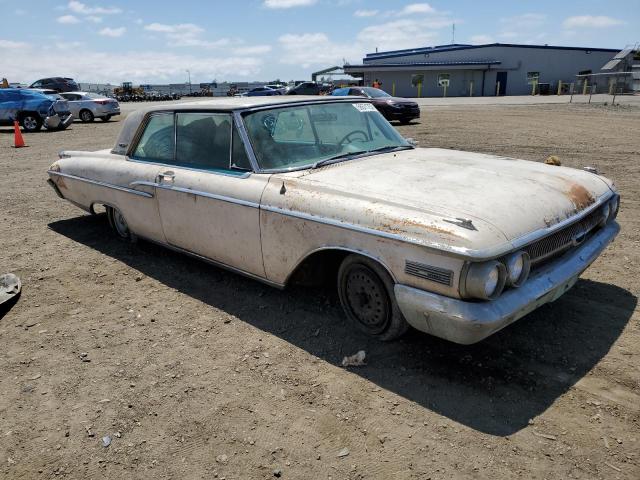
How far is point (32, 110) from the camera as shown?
17.9m

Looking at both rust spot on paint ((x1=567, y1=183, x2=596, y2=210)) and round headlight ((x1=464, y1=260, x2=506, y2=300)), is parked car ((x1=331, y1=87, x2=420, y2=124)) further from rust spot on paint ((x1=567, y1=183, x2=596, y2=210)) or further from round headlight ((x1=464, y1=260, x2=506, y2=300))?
round headlight ((x1=464, y1=260, x2=506, y2=300))

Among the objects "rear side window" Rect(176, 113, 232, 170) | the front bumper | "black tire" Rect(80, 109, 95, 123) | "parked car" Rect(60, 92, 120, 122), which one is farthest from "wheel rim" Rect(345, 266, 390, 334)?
"black tire" Rect(80, 109, 95, 123)

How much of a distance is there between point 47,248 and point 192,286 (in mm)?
2129

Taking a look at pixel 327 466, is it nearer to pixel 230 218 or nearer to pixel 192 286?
pixel 230 218

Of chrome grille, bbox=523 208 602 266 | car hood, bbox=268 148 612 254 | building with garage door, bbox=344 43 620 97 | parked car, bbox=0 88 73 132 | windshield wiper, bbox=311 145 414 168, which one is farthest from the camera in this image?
building with garage door, bbox=344 43 620 97

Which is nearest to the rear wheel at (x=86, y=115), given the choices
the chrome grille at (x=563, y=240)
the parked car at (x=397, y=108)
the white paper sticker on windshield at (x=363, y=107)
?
the parked car at (x=397, y=108)

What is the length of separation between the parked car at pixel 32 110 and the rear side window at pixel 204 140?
1635 centimetres

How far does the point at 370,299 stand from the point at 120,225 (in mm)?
3233

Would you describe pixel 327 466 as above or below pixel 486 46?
below

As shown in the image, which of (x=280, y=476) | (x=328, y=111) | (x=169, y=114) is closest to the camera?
(x=280, y=476)

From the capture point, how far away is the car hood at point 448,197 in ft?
8.43

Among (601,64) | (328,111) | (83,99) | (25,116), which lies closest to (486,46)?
(601,64)

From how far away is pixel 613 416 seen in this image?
2.48 metres

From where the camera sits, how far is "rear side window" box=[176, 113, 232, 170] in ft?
12.4
